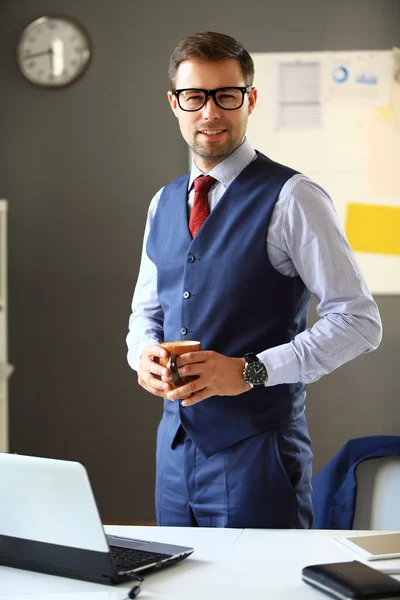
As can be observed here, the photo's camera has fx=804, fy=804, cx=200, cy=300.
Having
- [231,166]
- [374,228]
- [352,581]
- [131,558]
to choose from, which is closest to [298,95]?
[374,228]

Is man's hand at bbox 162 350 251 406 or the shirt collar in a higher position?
the shirt collar

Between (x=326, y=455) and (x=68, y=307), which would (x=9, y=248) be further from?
(x=326, y=455)

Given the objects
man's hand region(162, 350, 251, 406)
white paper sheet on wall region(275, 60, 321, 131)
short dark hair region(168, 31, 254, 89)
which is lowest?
man's hand region(162, 350, 251, 406)

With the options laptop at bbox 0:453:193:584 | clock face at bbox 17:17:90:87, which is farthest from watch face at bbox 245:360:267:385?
clock face at bbox 17:17:90:87

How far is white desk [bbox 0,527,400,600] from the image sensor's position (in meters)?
1.27

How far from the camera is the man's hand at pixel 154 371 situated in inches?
66.3

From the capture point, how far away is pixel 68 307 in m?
3.96

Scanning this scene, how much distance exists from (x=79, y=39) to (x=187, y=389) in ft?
8.78

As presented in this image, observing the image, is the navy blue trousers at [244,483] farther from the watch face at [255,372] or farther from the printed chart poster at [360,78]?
the printed chart poster at [360,78]

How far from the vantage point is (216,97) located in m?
1.87

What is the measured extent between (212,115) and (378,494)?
1.04 m

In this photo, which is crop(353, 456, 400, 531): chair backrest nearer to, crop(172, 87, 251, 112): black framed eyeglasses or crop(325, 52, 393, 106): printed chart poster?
crop(172, 87, 251, 112): black framed eyeglasses

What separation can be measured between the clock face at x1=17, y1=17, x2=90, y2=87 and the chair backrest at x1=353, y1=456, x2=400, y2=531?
2560 mm

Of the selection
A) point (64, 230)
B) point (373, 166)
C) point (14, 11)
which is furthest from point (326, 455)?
point (14, 11)
